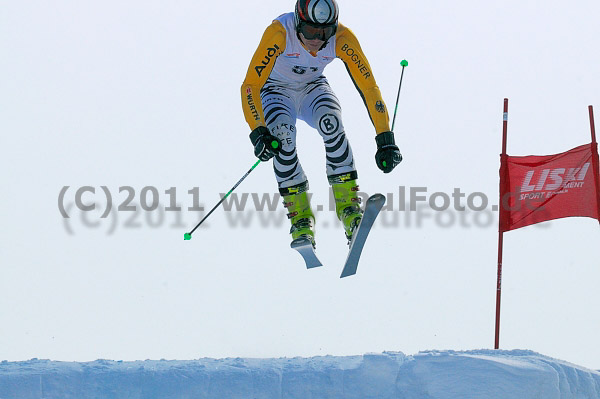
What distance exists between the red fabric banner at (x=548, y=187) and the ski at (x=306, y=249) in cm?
348

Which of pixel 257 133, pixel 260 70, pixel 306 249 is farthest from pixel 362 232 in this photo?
pixel 260 70

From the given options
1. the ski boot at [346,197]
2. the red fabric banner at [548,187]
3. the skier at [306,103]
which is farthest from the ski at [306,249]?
the red fabric banner at [548,187]

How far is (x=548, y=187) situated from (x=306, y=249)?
4135mm

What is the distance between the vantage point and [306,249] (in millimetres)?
7484

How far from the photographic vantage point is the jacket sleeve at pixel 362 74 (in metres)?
7.49

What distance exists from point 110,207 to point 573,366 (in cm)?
539

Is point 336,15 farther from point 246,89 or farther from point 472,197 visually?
point 472,197

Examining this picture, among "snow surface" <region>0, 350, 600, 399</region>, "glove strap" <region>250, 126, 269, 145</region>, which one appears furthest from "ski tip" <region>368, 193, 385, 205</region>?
"snow surface" <region>0, 350, 600, 399</region>

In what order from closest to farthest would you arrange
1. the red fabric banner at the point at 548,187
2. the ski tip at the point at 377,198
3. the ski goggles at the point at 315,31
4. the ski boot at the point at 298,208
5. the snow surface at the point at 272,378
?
1. the snow surface at the point at 272,378
2. the ski tip at the point at 377,198
3. the ski goggles at the point at 315,31
4. the ski boot at the point at 298,208
5. the red fabric banner at the point at 548,187

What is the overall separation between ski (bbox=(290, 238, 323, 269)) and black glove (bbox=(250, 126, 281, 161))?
86cm

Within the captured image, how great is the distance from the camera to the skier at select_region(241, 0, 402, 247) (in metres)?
7.25

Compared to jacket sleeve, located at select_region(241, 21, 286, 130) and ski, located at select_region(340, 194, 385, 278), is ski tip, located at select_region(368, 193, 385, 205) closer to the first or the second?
ski, located at select_region(340, 194, 385, 278)

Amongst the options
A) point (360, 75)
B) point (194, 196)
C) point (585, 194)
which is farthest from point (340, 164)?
point (585, 194)

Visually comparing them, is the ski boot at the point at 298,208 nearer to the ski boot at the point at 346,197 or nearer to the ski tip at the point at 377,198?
the ski boot at the point at 346,197
